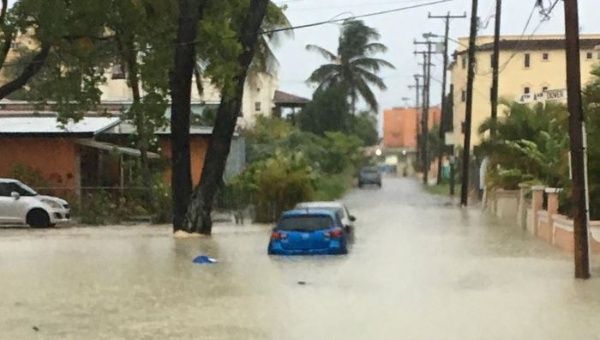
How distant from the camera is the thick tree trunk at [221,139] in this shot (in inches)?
1401

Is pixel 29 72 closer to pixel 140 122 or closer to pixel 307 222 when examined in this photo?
pixel 140 122

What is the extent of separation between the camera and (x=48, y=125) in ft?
163

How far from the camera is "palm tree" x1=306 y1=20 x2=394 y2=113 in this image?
9819 cm

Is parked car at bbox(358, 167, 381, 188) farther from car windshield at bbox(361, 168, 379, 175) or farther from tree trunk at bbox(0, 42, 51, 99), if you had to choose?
tree trunk at bbox(0, 42, 51, 99)

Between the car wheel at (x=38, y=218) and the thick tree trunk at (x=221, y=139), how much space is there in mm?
7145

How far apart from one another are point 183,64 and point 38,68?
4.36 meters

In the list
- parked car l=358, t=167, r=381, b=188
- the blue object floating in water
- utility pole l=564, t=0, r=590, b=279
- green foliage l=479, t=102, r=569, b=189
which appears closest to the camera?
utility pole l=564, t=0, r=590, b=279

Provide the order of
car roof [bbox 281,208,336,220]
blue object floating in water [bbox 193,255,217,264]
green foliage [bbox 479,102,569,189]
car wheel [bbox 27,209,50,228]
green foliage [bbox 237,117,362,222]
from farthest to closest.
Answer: green foliage [bbox 237,117,362,222] < green foliage [bbox 479,102,569,189] < car wheel [bbox 27,209,50,228] < car roof [bbox 281,208,336,220] < blue object floating in water [bbox 193,255,217,264]

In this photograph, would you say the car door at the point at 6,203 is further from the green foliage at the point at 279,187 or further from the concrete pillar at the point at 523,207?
the concrete pillar at the point at 523,207

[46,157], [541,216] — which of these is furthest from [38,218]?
[541,216]

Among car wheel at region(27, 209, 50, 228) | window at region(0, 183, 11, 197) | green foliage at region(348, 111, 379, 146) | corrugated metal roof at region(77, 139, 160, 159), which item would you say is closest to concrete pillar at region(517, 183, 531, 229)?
corrugated metal roof at region(77, 139, 160, 159)

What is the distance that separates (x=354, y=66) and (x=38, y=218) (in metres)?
61.1

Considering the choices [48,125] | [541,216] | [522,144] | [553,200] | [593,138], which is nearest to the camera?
[593,138]

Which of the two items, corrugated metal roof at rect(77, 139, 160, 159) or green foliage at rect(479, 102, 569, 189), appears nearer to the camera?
green foliage at rect(479, 102, 569, 189)
